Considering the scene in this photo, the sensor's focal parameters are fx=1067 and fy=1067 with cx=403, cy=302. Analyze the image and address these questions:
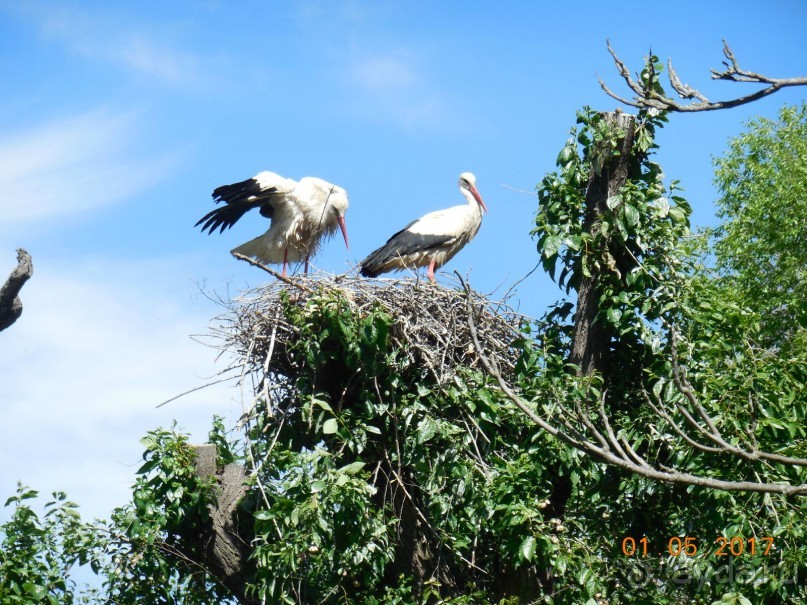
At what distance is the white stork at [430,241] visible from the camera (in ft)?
34.1

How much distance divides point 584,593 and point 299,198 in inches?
244

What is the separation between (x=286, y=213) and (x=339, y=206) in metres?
0.58

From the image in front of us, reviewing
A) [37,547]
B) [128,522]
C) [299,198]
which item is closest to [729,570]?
[128,522]

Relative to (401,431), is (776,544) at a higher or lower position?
lower

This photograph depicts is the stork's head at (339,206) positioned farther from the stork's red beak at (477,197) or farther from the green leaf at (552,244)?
the green leaf at (552,244)

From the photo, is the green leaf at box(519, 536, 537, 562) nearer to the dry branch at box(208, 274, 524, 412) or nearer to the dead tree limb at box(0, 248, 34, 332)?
the dry branch at box(208, 274, 524, 412)

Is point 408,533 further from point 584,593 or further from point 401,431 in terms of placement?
point 584,593

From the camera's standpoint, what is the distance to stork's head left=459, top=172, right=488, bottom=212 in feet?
38.1

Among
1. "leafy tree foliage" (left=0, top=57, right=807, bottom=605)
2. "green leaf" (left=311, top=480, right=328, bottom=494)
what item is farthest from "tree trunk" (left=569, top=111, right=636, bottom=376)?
"green leaf" (left=311, top=480, right=328, bottom=494)

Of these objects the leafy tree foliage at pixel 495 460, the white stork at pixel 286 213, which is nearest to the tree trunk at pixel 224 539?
the leafy tree foliage at pixel 495 460

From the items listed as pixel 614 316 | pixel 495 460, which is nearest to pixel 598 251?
pixel 614 316

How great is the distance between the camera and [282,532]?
262 inches

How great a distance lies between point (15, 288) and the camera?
5.78 m
